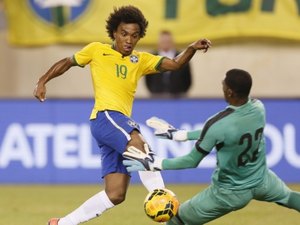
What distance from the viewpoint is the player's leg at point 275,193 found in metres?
8.52

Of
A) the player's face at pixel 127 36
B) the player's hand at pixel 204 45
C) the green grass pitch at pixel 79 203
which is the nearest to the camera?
the player's hand at pixel 204 45

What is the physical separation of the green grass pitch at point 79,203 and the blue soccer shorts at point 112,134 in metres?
1.48

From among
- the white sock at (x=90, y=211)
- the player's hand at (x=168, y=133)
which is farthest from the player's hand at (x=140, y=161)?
the white sock at (x=90, y=211)

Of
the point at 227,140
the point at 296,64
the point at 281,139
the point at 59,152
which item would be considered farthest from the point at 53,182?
the point at 227,140

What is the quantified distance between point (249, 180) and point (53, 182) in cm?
630

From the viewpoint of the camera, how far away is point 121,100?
9.21 m

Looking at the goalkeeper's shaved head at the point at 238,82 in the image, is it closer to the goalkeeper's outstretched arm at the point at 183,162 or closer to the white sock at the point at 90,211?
the goalkeeper's outstretched arm at the point at 183,162

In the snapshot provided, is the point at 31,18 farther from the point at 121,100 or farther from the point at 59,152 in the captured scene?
the point at 121,100

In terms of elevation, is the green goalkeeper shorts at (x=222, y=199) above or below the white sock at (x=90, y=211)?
above

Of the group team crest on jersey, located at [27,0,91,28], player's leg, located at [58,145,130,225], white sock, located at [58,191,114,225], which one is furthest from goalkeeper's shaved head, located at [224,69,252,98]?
team crest on jersey, located at [27,0,91,28]

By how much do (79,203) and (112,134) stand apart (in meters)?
3.50

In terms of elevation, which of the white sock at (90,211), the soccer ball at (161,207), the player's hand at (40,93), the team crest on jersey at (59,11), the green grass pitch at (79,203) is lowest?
the green grass pitch at (79,203)

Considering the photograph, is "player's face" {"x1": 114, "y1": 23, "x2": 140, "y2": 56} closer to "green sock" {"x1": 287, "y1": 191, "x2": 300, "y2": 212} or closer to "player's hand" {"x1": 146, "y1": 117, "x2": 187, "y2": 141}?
"player's hand" {"x1": 146, "y1": 117, "x2": 187, "y2": 141}

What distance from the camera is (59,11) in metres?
16.8
